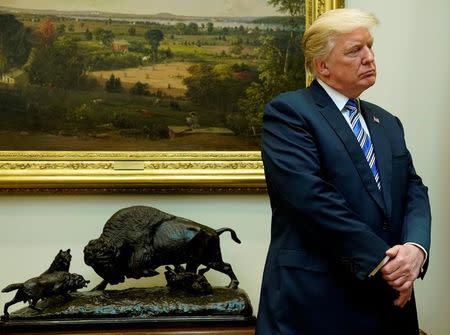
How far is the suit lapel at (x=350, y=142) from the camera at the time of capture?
86.1 inches

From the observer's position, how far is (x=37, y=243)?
3555 mm

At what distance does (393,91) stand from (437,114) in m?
0.24

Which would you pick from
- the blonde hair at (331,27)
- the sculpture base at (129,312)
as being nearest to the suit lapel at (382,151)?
the blonde hair at (331,27)

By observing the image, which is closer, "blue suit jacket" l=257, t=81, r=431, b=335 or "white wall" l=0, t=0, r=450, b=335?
"blue suit jacket" l=257, t=81, r=431, b=335

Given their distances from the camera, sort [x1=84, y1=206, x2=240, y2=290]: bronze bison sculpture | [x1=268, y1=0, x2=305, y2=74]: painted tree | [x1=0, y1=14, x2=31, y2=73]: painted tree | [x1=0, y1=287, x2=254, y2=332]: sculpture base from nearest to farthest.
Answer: [x1=0, y1=287, x2=254, y2=332]: sculpture base
[x1=84, y1=206, x2=240, y2=290]: bronze bison sculpture
[x1=0, y1=14, x2=31, y2=73]: painted tree
[x1=268, y1=0, x2=305, y2=74]: painted tree

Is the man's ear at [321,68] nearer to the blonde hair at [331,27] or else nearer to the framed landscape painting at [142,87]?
the blonde hair at [331,27]

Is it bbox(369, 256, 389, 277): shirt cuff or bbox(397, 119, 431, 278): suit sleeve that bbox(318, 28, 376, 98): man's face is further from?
bbox(369, 256, 389, 277): shirt cuff

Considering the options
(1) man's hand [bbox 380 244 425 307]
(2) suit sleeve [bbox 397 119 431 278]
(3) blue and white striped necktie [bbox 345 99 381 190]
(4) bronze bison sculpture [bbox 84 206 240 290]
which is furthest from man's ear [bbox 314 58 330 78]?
(4) bronze bison sculpture [bbox 84 206 240 290]

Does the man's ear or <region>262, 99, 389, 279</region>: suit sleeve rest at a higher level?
the man's ear

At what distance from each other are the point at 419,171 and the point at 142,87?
4.66 feet

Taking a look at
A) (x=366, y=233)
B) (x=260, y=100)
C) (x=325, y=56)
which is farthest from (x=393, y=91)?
(x=366, y=233)

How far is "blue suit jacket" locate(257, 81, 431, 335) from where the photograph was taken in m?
2.09

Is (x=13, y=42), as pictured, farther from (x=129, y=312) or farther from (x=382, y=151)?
(x=382, y=151)

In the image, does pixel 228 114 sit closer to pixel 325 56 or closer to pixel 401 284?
pixel 325 56
